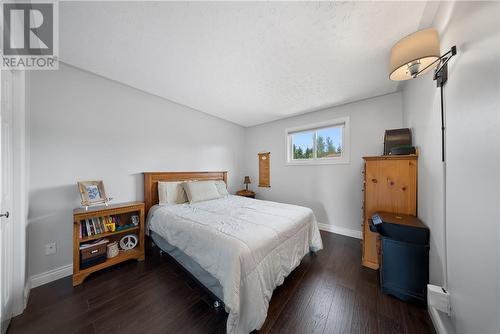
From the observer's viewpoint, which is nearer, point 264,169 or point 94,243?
point 94,243

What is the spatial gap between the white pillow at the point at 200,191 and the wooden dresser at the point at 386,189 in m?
2.35

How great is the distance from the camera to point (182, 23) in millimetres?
1394

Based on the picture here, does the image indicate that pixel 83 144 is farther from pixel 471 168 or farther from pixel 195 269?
pixel 471 168

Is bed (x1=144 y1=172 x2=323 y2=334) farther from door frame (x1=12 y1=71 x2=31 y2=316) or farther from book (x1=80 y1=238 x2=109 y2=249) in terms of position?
door frame (x1=12 y1=71 x2=31 y2=316)

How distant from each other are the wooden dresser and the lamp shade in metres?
1.02

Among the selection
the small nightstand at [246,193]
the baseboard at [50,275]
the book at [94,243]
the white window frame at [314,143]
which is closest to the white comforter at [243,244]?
the book at [94,243]

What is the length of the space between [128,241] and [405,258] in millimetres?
3163

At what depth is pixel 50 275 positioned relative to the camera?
5.85 feet

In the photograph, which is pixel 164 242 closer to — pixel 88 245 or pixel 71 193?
pixel 88 245

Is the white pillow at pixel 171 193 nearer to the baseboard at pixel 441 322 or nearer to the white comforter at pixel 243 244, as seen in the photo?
the white comforter at pixel 243 244

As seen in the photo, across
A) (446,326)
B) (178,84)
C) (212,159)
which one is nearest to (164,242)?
(212,159)

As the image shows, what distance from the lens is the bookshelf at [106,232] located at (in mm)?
1729

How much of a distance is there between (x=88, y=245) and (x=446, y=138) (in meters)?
3.49

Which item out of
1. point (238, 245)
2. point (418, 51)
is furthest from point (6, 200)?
point (418, 51)
